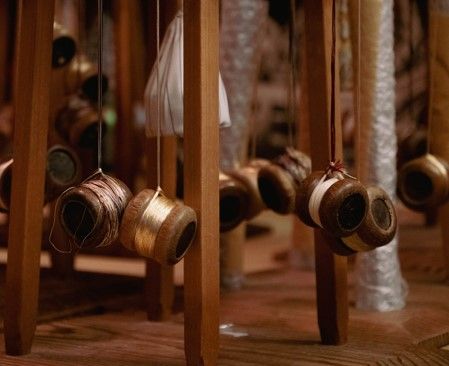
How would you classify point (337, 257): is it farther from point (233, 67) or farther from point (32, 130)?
point (233, 67)

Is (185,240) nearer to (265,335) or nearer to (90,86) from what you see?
(265,335)

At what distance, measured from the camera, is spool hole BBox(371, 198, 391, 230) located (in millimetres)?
1149

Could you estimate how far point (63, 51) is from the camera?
5.25ft

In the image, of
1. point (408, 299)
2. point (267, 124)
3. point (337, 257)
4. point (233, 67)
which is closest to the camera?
point (337, 257)

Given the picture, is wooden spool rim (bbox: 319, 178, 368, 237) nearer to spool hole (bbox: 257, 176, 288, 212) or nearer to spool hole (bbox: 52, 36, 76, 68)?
spool hole (bbox: 257, 176, 288, 212)

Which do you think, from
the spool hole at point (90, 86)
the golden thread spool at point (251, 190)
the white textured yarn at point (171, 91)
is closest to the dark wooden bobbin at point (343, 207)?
the white textured yarn at point (171, 91)

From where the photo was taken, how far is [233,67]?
5.72 feet

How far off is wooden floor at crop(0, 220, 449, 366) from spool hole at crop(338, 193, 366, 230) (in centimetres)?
19

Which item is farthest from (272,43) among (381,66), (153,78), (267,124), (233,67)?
(153,78)

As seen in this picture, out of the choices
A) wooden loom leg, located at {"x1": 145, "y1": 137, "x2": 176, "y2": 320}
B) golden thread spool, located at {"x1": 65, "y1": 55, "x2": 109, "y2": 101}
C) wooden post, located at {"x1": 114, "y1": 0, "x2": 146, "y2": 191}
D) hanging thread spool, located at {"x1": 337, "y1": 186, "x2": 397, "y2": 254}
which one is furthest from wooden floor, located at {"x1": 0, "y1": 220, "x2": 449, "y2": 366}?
wooden post, located at {"x1": 114, "y1": 0, "x2": 146, "y2": 191}

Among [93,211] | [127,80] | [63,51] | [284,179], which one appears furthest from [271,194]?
[127,80]

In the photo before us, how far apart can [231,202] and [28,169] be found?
375 mm

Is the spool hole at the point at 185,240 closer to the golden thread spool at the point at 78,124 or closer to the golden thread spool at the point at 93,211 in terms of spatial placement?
the golden thread spool at the point at 93,211

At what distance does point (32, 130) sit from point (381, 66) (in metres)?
0.64
